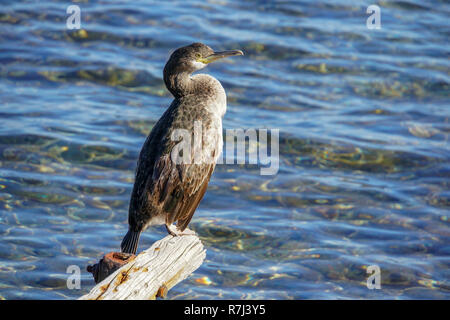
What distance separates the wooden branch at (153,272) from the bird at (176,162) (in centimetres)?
44

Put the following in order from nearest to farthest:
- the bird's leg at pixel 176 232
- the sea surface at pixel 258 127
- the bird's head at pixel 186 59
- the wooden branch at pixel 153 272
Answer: the wooden branch at pixel 153 272
the bird's leg at pixel 176 232
the bird's head at pixel 186 59
the sea surface at pixel 258 127

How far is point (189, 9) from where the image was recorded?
16.3 meters

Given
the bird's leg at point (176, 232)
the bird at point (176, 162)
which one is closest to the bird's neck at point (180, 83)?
the bird at point (176, 162)

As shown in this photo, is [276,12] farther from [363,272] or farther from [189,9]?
[363,272]

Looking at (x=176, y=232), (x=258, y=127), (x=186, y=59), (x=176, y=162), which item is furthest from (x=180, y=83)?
(x=258, y=127)

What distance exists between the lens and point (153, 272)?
194 inches

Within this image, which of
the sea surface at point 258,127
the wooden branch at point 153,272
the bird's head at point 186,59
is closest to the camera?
the wooden branch at point 153,272

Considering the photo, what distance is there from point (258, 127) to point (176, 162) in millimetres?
5923

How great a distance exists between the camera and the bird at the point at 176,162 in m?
5.98

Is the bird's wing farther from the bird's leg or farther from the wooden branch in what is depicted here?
the wooden branch

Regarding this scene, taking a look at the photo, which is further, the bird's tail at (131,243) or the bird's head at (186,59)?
the bird's head at (186,59)

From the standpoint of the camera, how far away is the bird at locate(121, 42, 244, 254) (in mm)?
5980

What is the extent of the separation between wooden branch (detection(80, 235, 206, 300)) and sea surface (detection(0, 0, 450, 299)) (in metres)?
3.04

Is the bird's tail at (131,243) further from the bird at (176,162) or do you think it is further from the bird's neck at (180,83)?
the bird's neck at (180,83)
